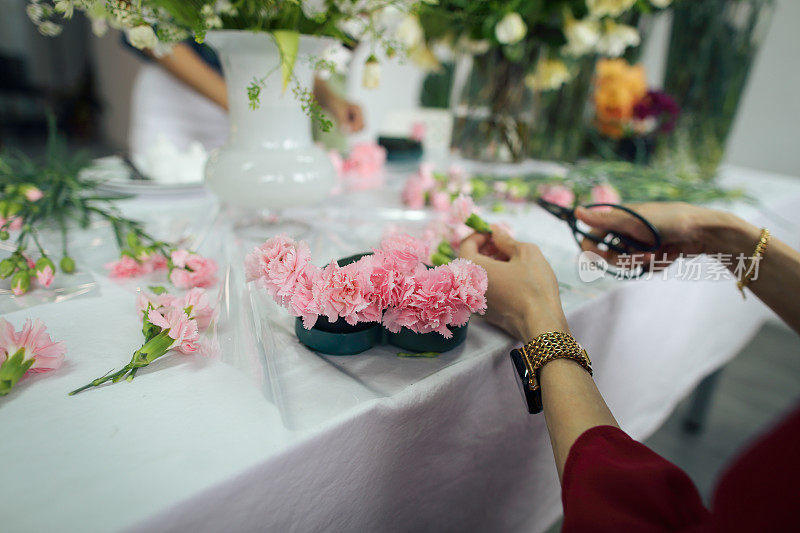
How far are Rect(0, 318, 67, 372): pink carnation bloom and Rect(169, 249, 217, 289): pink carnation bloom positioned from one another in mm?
179

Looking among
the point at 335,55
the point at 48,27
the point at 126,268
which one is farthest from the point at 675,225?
the point at 48,27

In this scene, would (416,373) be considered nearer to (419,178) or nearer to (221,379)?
(221,379)

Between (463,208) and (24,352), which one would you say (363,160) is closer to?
(463,208)

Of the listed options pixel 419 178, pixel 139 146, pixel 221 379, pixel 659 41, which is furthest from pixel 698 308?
pixel 659 41

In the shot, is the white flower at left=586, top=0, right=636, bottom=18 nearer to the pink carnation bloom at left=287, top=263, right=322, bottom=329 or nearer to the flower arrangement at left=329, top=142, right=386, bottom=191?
the flower arrangement at left=329, top=142, right=386, bottom=191

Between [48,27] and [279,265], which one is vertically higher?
[48,27]

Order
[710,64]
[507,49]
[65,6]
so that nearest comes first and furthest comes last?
1. [65,6]
2. [507,49]
3. [710,64]

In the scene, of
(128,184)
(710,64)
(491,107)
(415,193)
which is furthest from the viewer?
(710,64)

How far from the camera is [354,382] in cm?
46

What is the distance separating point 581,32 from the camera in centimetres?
124

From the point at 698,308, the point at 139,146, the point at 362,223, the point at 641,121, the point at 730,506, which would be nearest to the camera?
the point at 730,506

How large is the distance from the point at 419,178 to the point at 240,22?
0.52m

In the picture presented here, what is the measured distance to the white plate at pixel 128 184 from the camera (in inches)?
38.2

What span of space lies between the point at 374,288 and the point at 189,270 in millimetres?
296
